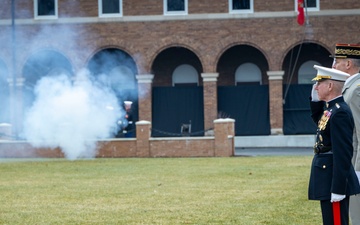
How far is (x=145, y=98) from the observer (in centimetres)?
4166

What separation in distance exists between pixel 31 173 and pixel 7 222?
33.0ft

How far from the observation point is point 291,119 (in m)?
42.0

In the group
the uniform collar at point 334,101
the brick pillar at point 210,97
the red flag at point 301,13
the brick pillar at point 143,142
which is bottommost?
the brick pillar at point 143,142

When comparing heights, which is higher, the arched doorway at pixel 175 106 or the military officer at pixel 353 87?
the military officer at pixel 353 87

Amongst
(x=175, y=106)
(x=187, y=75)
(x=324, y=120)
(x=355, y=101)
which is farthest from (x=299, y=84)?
(x=324, y=120)

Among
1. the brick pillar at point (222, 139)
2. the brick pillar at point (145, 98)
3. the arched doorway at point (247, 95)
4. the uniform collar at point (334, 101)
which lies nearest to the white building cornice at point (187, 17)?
the arched doorway at point (247, 95)

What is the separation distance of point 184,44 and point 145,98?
9.79 feet

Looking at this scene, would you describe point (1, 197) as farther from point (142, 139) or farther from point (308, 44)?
point (308, 44)

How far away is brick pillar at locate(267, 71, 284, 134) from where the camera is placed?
41250 millimetres

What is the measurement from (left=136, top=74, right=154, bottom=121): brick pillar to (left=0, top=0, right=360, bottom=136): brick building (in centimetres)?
4

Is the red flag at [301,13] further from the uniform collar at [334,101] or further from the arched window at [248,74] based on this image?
the uniform collar at [334,101]

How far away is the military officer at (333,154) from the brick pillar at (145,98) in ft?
107

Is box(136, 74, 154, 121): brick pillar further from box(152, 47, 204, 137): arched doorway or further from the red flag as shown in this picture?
the red flag

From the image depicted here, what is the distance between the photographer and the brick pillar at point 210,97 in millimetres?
41500
